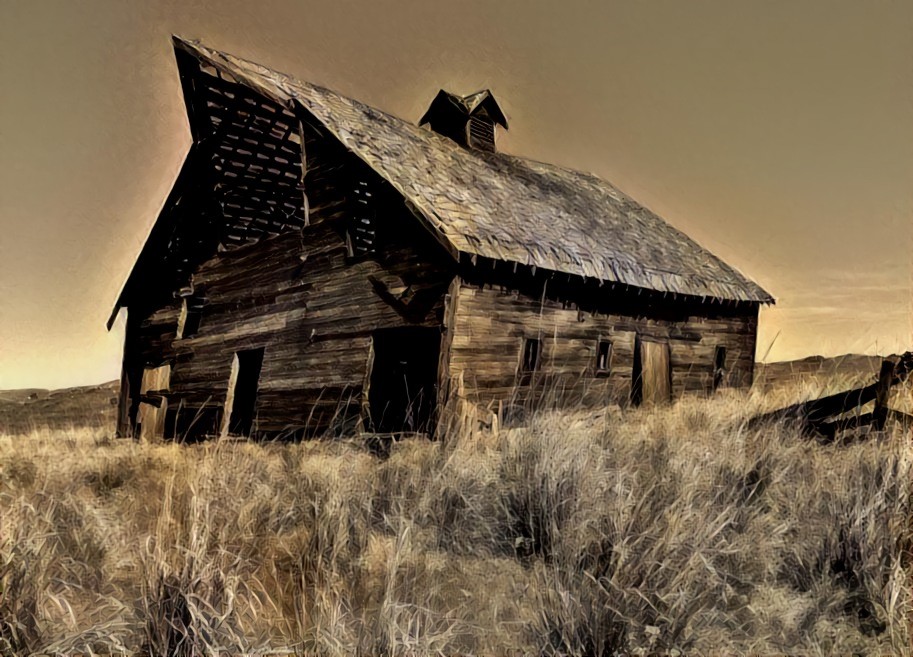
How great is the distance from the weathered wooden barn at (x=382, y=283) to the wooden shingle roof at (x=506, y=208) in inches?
2.4

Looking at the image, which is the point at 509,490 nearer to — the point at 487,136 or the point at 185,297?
the point at 185,297

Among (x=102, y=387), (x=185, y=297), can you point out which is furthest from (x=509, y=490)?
(x=102, y=387)

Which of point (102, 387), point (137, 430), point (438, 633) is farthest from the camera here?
point (102, 387)

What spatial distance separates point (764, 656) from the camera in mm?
3080

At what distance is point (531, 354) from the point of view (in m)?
11.7

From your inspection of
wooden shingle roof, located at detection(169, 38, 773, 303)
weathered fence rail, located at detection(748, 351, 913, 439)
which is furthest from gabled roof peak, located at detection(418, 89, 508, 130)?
weathered fence rail, located at detection(748, 351, 913, 439)

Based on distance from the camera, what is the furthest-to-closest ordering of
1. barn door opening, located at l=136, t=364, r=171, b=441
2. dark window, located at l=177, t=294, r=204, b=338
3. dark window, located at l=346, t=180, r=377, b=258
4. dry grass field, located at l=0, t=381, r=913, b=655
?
barn door opening, located at l=136, t=364, r=171, b=441, dark window, located at l=177, t=294, r=204, b=338, dark window, located at l=346, t=180, r=377, b=258, dry grass field, located at l=0, t=381, r=913, b=655

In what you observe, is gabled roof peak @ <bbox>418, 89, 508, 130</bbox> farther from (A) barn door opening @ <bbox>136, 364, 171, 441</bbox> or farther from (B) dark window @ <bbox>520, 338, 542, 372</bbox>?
(A) barn door opening @ <bbox>136, 364, 171, 441</bbox>

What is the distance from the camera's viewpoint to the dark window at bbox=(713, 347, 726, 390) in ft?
52.2

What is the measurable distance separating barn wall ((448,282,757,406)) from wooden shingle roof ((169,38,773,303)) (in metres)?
0.81

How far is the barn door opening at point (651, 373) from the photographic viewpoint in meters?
13.7

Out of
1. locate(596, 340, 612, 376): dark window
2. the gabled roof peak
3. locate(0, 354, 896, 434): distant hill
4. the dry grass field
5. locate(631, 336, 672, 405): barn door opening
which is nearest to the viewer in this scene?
the dry grass field

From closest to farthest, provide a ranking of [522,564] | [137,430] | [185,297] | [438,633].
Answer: [438,633]
[522,564]
[185,297]
[137,430]

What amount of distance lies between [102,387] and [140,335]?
1703 inches
